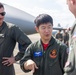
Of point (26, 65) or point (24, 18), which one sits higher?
point (24, 18)

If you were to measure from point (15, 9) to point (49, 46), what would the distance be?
587 cm

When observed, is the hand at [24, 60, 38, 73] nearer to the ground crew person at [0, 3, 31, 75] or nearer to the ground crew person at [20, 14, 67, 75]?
the ground crew person at [20, 14, 67, 75]

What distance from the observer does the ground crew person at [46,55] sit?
287cm

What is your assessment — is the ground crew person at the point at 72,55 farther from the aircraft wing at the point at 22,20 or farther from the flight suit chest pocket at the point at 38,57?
the aircraft wing at the point at 22,20

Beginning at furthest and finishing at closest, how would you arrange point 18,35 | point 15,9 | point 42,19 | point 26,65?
1. point 15,9
2. point 18,35
3. point 42,19
4. point 26,65

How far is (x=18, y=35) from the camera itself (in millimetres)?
3779

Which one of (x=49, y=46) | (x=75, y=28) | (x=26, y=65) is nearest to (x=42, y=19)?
(x=49, y=46)

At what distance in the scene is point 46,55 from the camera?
9.49 feet

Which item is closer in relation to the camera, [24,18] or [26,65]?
[26,65]

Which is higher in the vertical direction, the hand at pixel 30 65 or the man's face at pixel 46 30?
the man's face at pixel 46 30

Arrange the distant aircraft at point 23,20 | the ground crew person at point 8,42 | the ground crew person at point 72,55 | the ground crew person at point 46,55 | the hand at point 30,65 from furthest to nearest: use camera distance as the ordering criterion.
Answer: the distant aircraft at point 23,20
the ground crew person at point 8,42
the ground crew person at point 46,55
the hand at point 30,65
the ground crew person at point 72,55

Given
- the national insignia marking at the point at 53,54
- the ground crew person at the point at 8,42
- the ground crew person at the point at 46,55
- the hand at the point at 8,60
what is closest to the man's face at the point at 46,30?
the ground crew person at the point at 46,55

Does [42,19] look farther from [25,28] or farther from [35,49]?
[25,28]

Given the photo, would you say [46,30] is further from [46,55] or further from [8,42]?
[8,42]
